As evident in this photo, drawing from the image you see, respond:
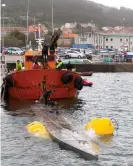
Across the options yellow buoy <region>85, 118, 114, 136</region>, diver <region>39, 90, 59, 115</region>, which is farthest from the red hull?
yellow buoy <region>85, 118, 114, 136</region>

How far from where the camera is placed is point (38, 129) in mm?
21344

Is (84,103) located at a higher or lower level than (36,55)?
lower

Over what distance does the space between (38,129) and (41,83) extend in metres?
10.4

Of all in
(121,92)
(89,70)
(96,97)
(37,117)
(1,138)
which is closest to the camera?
(1,138)

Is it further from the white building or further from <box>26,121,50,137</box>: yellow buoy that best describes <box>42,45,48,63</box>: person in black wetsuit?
the white building

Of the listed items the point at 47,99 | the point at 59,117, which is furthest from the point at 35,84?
the point at 59,117

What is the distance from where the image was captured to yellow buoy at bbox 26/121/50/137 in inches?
818

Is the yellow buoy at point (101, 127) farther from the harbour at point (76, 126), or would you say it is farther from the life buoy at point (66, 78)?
the life buoy at point (66, 78)

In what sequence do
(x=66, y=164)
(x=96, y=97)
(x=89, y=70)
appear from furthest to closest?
(x=89, y=70) → (x=96, y=97) → (x=66, y=164)

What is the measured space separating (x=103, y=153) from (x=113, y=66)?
52185 mm

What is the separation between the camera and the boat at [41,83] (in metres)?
31.5

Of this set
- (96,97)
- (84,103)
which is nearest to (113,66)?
(96,97)

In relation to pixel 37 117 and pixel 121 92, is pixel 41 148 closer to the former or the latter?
pixel 37 117

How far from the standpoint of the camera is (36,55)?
34.4 meters
